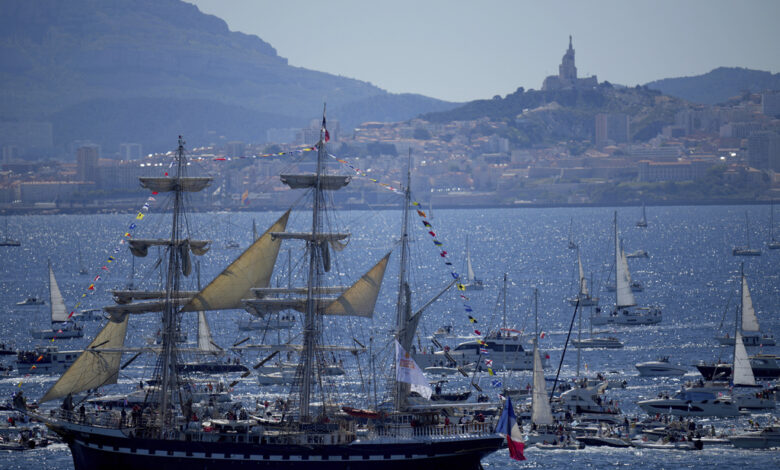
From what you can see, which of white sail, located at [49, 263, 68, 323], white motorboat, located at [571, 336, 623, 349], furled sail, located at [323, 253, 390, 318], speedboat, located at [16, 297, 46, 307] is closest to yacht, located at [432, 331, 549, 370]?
white motorboat, located at [571, 336, 623, 349]

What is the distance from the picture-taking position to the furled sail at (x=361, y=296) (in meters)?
39.8

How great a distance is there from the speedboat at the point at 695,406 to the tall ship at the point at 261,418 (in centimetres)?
1440

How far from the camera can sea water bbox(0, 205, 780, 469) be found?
49.9 m

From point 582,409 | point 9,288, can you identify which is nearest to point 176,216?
point 582,409

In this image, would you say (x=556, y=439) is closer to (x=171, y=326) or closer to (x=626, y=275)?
(x=171, y=326)

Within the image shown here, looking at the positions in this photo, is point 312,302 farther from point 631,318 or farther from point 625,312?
point 625,312

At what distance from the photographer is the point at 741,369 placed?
55.1 meters

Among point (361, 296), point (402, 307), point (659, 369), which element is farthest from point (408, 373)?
point (659, 369)

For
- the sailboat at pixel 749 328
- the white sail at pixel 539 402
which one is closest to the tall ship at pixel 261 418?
the white sail at pixel 539 402

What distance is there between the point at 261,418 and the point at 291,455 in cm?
282

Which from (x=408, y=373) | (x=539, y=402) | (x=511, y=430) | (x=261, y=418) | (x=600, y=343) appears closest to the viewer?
(x=511, y=430)

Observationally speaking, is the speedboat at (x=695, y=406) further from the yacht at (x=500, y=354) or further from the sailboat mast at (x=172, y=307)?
the sailboat mast at (x=172, y=307)

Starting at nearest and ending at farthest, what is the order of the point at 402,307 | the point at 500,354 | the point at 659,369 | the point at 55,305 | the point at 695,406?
the point at 402,307, the point at 695,406, the point at 659,369, the point at 500,354, the point at 55,305

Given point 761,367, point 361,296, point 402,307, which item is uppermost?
point 361,296
